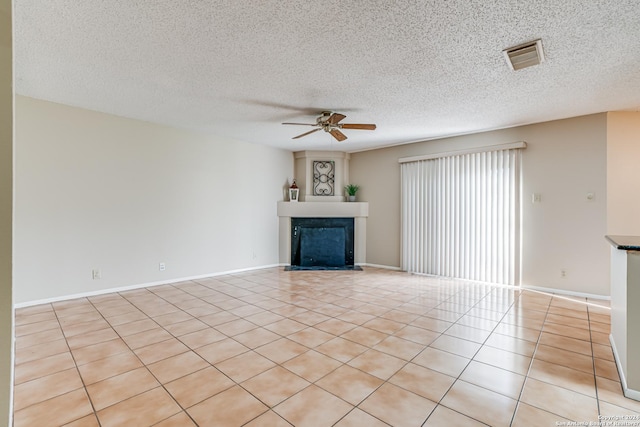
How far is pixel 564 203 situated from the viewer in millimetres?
4277

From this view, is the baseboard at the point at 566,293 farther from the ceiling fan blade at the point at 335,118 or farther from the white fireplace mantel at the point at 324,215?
the ceiling fan blade at the point at 335,118

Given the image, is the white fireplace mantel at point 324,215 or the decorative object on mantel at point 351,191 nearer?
the white fireplace mantel at point 324,215

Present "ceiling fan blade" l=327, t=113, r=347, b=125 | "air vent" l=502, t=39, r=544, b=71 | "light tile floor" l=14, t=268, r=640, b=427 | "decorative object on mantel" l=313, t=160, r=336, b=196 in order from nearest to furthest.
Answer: "light tile floor" l=14, t=268, r=640, b=427 → "air vent" l=502, t=39, r=544, b=71 → "ceiling fan blade" l=327, t=113, r=347, b=125 → "decorative object on mantel" l=313, t=160, r=336, b=196

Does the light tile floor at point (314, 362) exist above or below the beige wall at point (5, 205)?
below

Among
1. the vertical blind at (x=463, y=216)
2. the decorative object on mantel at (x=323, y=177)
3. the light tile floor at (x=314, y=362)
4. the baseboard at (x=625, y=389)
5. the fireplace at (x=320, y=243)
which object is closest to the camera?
the light tile floor at (x=314, y=362)

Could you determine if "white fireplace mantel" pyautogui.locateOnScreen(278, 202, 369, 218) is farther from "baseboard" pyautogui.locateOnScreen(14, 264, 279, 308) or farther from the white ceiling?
the white ceiling

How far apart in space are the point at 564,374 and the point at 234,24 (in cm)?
346

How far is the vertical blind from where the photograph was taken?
4719 mm

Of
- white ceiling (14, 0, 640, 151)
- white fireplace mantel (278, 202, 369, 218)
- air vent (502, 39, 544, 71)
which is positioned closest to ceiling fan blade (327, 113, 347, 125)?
white ceiling (14, 0, 640, 151)

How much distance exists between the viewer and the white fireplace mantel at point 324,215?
6348mm

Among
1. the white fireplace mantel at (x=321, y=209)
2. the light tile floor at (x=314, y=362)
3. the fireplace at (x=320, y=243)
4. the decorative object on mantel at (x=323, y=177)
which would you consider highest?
the decorative object on mantel at (x=323, y=177)

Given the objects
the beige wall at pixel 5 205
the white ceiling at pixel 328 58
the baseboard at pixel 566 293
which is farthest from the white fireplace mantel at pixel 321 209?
the beige wall at pixel 5 205

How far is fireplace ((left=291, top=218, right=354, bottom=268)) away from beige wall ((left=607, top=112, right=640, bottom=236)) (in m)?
4.11

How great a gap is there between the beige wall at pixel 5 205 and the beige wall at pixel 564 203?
5.46m
